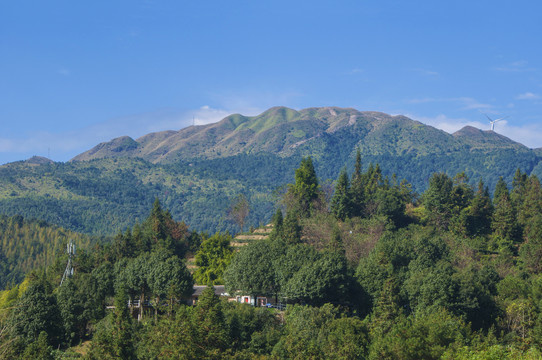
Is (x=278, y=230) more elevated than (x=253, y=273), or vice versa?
(x=278, y=230)

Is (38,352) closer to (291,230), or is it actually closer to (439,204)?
(291,230)

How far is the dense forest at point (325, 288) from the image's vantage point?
52.0 meters

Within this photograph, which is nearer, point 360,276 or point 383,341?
point 383,341

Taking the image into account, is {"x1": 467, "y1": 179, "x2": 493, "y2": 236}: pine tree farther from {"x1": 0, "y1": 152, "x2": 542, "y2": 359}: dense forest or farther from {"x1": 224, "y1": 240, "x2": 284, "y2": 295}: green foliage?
{"x1": 224, "y1": 240, "x2": 284, "y2": 295}: green foliage

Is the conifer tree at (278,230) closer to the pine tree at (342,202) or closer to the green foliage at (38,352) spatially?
the pine tree at (342,202)

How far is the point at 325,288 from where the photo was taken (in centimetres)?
6675

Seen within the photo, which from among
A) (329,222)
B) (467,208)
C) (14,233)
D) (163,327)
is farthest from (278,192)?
(14,233)

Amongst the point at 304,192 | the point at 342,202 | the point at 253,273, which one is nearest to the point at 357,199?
the point at 342,202

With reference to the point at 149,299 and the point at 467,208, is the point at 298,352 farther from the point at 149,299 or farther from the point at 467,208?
the point at 467,208

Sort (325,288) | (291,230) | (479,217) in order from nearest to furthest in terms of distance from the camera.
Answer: (325,288) → (291,230) → (479,217)

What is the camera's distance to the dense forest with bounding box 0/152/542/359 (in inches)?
2047

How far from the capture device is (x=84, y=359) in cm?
4781

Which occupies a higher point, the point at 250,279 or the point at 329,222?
the point at 329,222

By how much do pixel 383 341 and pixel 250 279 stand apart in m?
21.1
